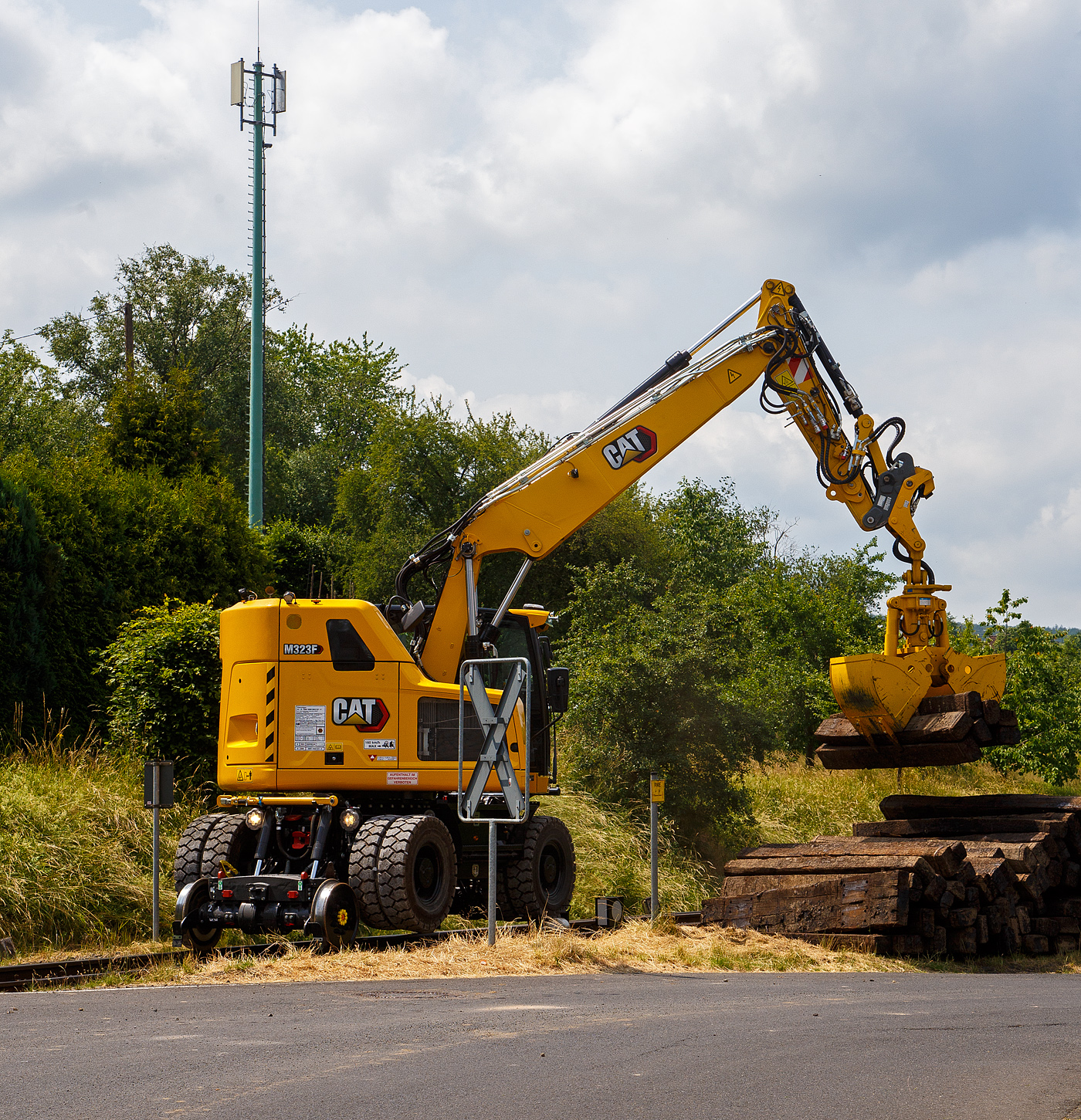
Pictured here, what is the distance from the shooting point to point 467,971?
11.1 metres

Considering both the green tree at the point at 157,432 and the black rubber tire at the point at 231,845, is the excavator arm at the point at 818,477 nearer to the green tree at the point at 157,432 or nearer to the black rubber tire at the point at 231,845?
the black rubber tire at the point at 231,845

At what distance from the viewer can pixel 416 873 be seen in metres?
12.7

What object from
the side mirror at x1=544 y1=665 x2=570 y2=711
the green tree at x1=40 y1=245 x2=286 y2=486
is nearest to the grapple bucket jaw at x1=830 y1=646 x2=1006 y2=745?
the side mirror at x1=544 y1=665 x2=570 y2=711

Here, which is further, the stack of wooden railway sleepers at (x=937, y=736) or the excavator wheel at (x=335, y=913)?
the stack of wooden railway sleepers at (x=937, y=736)

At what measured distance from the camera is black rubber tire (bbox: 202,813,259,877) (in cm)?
1308

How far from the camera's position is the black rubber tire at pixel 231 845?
42.9ft

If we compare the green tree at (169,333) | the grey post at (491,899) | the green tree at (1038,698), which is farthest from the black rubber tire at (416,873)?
the green tree at (169,333)

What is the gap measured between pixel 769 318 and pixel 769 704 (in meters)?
8.30

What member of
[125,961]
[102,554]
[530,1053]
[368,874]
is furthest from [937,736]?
[102,554]

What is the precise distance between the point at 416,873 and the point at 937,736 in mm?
6269

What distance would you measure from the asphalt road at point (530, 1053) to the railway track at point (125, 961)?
0.73 metres

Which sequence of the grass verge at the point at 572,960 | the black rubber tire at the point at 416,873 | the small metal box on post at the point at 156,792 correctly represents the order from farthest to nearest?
the small metal box on post at the point at 156,792 → the black rubber tire at the point at 416,873 → the grass verge at the point at 572,960

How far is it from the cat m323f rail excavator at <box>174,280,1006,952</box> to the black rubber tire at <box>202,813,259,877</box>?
2 centimetres

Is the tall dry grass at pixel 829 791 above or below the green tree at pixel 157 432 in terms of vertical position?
below
